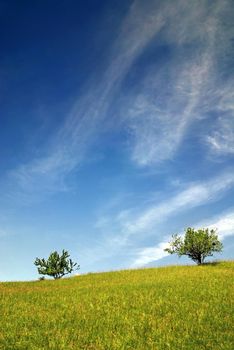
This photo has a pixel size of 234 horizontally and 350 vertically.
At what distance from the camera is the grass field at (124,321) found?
12125 mm

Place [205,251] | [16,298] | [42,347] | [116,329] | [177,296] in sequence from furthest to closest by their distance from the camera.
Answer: [205,251], [16,298], [177,296], [116,329], [42,347]

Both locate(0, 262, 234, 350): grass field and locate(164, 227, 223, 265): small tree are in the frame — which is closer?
locate(0, 262, 234, 350): grass field

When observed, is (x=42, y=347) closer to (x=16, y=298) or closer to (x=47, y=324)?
(x=47, y=324)

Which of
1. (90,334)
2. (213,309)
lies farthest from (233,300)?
(90,334)

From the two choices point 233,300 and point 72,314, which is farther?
point 233,300

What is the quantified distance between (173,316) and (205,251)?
38044 mm

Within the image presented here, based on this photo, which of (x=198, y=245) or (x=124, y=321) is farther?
(x=198, y=245)

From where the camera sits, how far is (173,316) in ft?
50.7

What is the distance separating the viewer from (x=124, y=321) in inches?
589

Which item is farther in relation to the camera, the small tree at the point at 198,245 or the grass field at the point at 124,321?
the small tree at the point at 198,245

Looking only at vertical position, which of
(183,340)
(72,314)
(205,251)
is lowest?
(183,340)

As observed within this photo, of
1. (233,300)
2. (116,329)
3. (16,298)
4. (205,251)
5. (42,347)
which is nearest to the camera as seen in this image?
(42,347)

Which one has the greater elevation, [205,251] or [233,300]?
[205,251]

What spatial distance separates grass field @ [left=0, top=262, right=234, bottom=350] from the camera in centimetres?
1212
